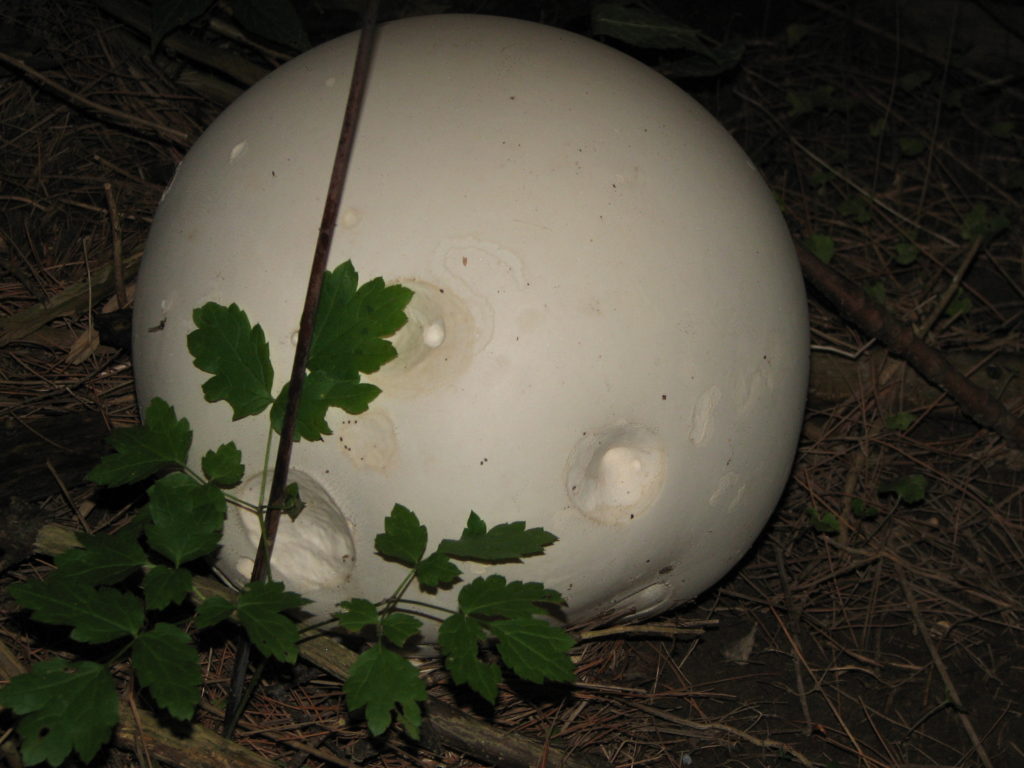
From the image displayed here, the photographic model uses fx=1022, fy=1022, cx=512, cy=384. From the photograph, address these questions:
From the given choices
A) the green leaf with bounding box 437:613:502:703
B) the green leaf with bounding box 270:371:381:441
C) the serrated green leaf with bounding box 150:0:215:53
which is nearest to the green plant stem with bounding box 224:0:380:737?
the green leaf with bounding box 270:371:381:441

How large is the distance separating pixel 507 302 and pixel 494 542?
15.8 inches

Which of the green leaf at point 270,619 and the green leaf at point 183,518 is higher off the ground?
the green leaf at point 183,518

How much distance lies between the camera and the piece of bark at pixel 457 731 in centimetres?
201

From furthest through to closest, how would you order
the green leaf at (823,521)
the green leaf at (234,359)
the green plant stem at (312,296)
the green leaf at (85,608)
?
the green leaf at (823,521) < the green leaf at (234,359) < the green leaf at (85,608) < the green plant stem at (312,296)

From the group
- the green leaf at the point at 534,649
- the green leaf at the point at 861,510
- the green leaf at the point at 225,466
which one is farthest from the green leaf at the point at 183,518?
the green leaf at the point at 861,510

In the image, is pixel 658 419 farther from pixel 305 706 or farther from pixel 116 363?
pixel 116 363

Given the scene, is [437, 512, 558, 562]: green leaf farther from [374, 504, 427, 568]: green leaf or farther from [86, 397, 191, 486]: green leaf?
[86, 397, 191, 486]: green leaf

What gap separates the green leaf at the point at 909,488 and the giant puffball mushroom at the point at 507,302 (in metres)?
0.83

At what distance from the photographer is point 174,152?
9.80 feet

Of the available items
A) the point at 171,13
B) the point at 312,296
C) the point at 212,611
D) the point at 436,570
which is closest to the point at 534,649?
the point at 436,570

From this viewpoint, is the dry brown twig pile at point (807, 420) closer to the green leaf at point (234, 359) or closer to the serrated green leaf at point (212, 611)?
the serrated green leaf at point (212, 611)

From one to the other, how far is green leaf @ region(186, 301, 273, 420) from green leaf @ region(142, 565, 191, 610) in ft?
0.90

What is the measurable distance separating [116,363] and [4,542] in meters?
0.64

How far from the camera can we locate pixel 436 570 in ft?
5.53
